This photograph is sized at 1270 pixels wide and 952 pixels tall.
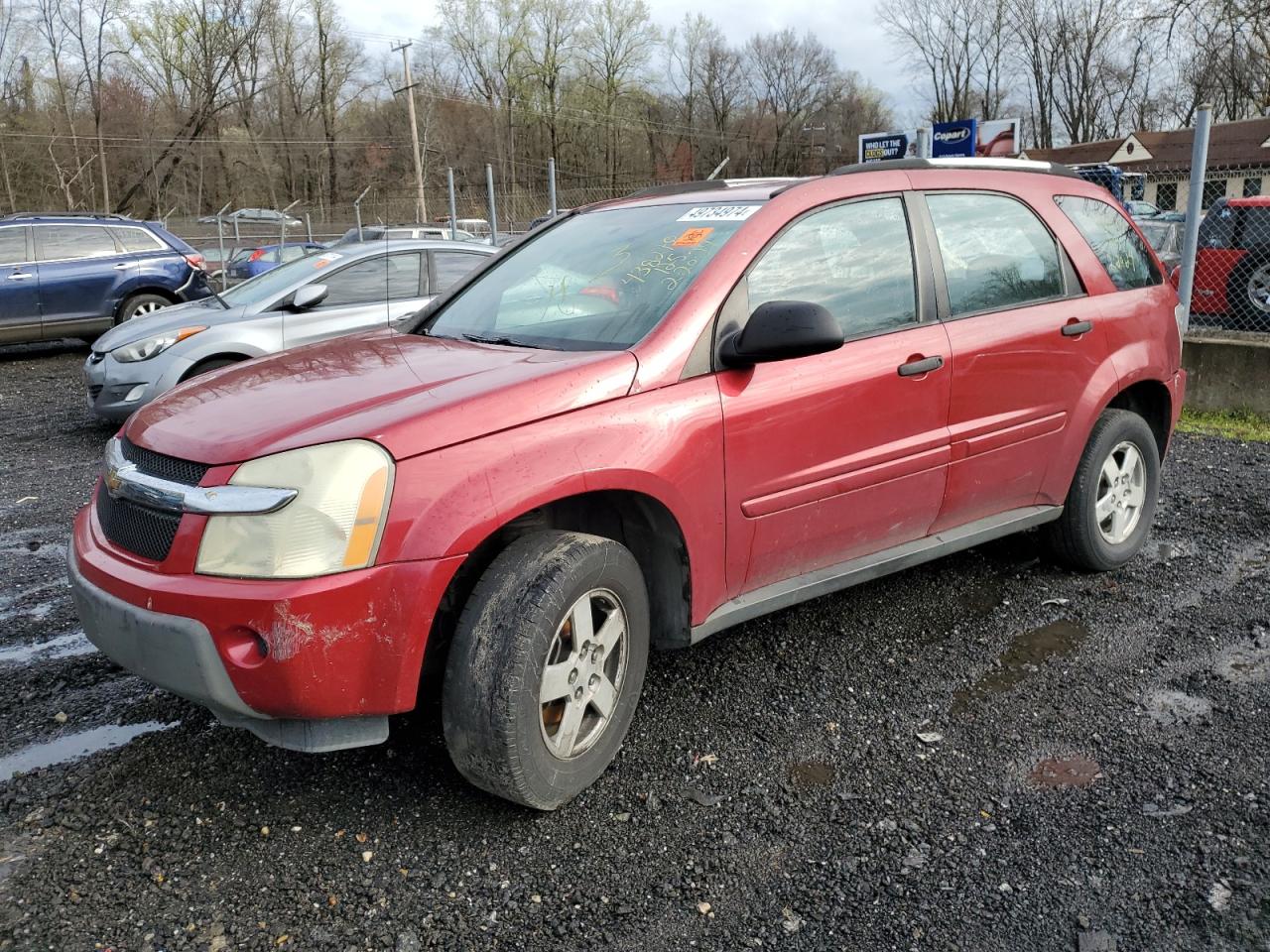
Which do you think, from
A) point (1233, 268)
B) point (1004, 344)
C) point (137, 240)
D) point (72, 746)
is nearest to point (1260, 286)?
point (1233, 268)

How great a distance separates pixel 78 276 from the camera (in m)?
12.6

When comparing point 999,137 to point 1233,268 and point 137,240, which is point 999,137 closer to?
point 1233,268

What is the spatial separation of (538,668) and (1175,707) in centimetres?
225

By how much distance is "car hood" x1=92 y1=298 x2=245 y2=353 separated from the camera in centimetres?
769

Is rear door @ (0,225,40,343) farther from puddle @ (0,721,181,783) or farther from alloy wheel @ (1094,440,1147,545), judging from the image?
alloy wheel @ (1094,440,1147,545)

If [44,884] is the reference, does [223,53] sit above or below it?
above

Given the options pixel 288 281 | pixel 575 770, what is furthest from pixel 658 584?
pixel 288 281

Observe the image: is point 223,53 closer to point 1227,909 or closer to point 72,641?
point 72,641

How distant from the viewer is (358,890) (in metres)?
2.55

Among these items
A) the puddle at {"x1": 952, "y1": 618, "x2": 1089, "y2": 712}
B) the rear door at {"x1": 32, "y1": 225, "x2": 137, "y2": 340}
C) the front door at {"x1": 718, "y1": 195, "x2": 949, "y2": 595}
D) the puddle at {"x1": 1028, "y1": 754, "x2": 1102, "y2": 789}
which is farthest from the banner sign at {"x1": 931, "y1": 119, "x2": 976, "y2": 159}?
the puddle at {"x1": 1028, "y1": 754, "x2": 1102, "y2": 789}

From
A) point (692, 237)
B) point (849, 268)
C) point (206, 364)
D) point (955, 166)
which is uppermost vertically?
point (955, 166)

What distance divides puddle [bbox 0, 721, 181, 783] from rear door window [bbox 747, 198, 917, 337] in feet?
8.11

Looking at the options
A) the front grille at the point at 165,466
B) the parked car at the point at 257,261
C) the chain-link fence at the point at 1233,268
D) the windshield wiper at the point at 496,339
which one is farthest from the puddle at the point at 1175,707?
the parked car at the point at 257,261

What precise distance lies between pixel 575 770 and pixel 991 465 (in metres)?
2.06
